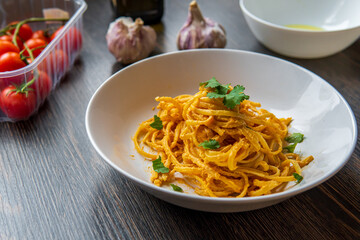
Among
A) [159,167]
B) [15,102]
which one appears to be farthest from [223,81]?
[15,102]

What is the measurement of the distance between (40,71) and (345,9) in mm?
1745

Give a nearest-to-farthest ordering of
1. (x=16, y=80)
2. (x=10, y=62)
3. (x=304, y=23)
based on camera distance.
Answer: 1. (x=16, y=80)
2. (x=10, y=62)
3. (x=304, y=23)

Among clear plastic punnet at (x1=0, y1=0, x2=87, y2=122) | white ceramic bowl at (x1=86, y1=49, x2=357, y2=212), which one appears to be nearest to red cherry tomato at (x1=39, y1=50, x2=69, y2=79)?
clear plastic punnet at (x1=0, y1=0, x2=87, y2=122)

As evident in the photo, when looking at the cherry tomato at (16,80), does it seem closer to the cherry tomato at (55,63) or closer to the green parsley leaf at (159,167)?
the cherry tomato at (55,63)

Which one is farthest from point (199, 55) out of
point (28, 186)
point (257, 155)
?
point (28, 186)

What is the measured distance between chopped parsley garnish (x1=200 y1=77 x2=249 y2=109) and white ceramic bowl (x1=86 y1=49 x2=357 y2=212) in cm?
33

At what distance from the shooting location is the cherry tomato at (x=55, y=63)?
5.70ft

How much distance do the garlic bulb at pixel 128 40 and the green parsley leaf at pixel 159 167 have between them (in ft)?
2.74

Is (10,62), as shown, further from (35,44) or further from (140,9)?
(140,9)

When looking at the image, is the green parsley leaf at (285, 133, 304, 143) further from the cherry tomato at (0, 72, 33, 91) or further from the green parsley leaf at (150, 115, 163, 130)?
the cherry tomato at (0, 72, 33, 91)

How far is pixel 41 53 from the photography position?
1.67 m

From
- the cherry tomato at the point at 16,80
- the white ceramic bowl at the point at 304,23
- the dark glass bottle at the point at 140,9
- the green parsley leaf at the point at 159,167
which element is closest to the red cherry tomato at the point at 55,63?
the cherry tomato at the point at 16,80

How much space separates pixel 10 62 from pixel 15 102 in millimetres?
220

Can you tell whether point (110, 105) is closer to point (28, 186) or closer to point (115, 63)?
point (28, 186)
